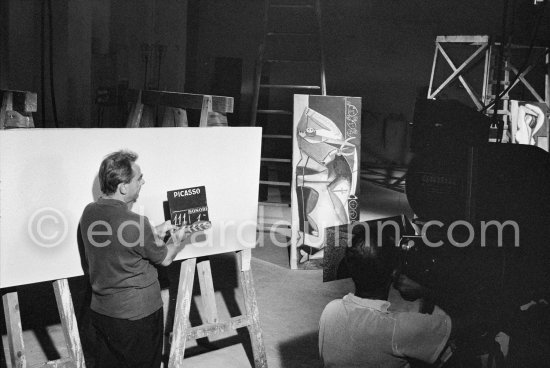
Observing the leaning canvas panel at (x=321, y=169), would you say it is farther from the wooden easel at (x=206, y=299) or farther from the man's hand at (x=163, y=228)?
the man's hand at (x=163, y=228)

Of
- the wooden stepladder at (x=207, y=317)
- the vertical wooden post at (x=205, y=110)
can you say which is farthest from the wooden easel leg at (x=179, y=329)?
the vertical wooden post at (x=205, y=110)

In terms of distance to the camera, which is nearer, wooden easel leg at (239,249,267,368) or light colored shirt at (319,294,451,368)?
light colored shirt at (319,294,451,368)

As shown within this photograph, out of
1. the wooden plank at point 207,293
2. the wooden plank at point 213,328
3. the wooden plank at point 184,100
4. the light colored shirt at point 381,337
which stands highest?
the wooden plank at point 184,100

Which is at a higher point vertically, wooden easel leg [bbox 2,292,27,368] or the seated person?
the seated person

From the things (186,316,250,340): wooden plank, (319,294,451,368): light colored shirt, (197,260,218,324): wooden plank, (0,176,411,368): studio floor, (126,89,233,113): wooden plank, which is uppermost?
(126,89,233,113): wooden plank

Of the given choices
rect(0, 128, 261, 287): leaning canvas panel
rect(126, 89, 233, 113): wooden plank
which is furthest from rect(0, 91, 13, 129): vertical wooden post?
rect(126, 89, 233, 113): wooden plank

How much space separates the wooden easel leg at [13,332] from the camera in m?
2.69

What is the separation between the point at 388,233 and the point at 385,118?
32.9ft

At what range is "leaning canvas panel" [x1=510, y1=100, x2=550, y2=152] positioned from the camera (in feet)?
25.1

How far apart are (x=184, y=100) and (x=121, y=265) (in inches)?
50.7

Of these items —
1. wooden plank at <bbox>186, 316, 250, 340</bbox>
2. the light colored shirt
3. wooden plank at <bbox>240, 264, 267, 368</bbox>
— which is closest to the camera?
the light colored shirt

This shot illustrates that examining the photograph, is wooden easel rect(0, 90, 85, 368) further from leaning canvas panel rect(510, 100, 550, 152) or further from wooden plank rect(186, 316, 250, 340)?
leaning canvas panel rect(510, 100, 550, 152)

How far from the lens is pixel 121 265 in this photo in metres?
2.66

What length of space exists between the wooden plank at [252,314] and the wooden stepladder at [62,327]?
0.95m
